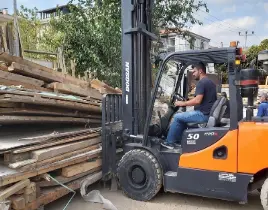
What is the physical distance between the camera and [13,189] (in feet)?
13.4

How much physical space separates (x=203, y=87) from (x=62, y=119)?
7.77 ft

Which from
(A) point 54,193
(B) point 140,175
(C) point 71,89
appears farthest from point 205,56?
(A) point 54,193

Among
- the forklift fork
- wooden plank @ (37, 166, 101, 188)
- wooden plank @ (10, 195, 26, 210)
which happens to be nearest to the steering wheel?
the forklift fork

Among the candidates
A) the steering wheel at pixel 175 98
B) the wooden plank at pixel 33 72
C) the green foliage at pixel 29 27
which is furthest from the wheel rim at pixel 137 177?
the green foliage at pixel 29 27

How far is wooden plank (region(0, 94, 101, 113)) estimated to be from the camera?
458 centimetres

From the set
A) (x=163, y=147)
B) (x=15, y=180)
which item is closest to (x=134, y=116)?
(x=163, y=147)

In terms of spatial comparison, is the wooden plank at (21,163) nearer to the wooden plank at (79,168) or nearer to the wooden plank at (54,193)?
the wooden plank at (54,193)

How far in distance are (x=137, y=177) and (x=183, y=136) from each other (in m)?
1.00

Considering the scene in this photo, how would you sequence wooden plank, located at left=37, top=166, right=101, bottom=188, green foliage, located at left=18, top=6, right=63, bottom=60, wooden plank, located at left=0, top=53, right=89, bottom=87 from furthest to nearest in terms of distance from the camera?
1. green foliage, located at left=18, top=6, right=63, bottom=60
2. wooden plank, located at left=0, top=53, right=89, bottom=87
3. wooden plank, located at left=37, top=166, right=101, bottom=188

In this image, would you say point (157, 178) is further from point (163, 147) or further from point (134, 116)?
point (134, 116)

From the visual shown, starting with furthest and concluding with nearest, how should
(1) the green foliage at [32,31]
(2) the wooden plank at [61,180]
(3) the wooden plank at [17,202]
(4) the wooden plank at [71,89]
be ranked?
(1) the green foliage at [32,31], (4) the wooden plank at [71,89], (2) the wooden plank at [61,180], (3) the wooden plank at [17,202]

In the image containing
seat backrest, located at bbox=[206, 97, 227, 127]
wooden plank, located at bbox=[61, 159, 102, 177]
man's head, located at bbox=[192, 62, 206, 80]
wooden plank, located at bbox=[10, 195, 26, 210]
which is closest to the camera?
wooden plank, located at bbox=[10, 195, 26, 210]

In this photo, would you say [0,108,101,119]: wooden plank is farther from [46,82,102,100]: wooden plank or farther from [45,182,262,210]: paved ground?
[45,182,262,210]: paved ground

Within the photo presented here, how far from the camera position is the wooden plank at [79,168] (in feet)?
16.6
